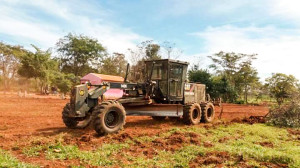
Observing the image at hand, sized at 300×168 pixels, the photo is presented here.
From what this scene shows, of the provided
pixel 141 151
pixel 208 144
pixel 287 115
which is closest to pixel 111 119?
pixel 141 151

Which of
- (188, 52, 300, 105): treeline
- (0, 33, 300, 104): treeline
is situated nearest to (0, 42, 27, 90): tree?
(0, 33, 300, 104): treeline

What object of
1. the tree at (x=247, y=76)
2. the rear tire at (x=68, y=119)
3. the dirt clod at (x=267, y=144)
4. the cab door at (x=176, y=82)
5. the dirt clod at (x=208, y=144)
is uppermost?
the tree at (x=247, y=76)

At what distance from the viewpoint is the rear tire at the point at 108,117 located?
6.98 m

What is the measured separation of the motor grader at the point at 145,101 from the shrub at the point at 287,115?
313cm

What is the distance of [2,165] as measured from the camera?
428cm

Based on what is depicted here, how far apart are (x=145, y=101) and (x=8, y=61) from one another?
3918 centimetres

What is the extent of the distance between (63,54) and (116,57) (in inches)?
426

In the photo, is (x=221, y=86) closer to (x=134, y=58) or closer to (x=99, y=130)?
(x=134, y=58)

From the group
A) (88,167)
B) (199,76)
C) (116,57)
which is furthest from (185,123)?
(116,57)

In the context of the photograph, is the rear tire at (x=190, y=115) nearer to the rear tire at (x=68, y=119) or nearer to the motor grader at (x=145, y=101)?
the motor grader at (x=145, y=101)

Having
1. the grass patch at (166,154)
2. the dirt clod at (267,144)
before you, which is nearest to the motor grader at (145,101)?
the grass patch at (166,154)

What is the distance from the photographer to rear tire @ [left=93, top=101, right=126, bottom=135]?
698 cm

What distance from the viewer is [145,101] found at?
30.8 ft

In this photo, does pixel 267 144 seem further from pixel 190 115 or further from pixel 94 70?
pixel 94 70
